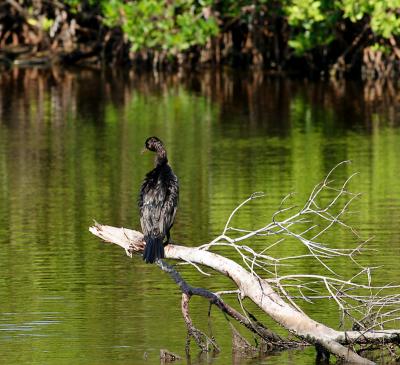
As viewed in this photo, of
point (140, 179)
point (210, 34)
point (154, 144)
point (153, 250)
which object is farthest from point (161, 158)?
point (210, 34)

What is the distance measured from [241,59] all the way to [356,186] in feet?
77.5

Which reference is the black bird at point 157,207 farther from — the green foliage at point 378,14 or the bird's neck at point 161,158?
the green foliage at point 378,14

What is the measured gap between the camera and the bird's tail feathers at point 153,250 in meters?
11.5

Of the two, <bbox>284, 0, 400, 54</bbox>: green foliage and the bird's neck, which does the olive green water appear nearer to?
<bbox>284, 0, 400, 54</bbox>: green foliage

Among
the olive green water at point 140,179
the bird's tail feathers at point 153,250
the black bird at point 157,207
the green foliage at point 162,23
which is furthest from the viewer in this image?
the green foliage at point 162,23

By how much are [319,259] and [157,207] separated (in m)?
1.61

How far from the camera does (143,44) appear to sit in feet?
130

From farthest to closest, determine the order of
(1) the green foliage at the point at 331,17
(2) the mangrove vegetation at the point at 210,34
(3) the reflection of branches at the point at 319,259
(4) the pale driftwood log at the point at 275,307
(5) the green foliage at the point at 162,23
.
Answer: (5) the green foliage at the point at 162,23, (2) the mangrove vegetation at the point at 210,34, (1) the green foliage at the point at 331,17, (3) the reflection of branches at the point at 319,259, (4) the pale driftwood log at the point at 275,307

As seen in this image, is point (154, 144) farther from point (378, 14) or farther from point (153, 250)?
point (378, 14)

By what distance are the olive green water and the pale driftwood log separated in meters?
0.42

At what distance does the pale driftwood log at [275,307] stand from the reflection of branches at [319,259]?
87 millimetres

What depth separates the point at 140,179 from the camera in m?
21.5

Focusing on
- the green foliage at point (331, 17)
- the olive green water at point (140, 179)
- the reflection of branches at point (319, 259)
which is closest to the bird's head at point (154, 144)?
the reflection of branches at point (319, 259)

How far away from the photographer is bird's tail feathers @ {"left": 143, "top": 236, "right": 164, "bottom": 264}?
1151cm
